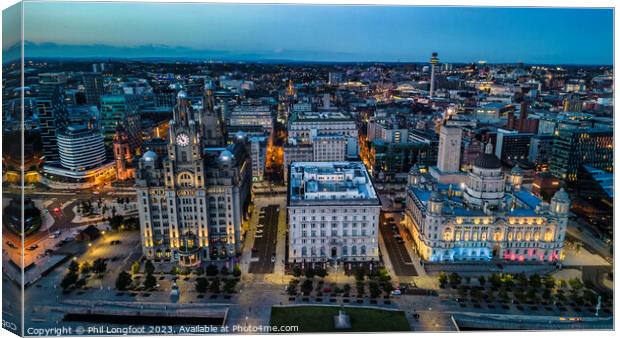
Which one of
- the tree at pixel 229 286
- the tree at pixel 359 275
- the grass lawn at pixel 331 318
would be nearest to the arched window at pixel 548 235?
the grass lawn at pixel 331 318

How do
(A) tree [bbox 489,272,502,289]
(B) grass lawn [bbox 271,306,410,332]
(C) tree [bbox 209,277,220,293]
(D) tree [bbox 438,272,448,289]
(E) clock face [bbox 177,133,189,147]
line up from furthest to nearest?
(E) clock face [bbox 177,133,189,147] → (D) tree [bbox 438,272,448,289] → (A) tree [bbox 489,272,502,289] → (C) tree [bbox 209,277,220,293] → (B) grass lawn [bbox 271,306,410,332]

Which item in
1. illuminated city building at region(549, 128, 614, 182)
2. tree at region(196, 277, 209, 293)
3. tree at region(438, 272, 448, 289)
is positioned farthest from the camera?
illuminated city building at region(549, 128, 614, 182)

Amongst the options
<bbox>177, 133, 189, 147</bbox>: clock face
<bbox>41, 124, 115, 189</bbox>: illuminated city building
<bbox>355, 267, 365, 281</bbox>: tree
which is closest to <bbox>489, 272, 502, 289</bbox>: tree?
<bbox>355, 267, 365, 281</bbox>: tree

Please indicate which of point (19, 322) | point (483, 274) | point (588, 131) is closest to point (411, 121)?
point (588, 131)

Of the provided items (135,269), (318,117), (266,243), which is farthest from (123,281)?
(318,117)

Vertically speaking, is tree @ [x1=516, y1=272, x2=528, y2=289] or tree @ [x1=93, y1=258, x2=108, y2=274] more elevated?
tree @ [x1=516, y1=272, x2=528, y2=289]

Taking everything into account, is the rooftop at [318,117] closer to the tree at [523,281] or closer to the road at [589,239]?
the road at [589,239]

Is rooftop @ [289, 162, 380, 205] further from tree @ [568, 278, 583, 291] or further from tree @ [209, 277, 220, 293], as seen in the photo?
tree @ [568, 278, 583, 291]
